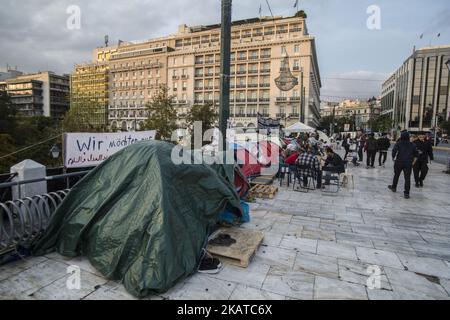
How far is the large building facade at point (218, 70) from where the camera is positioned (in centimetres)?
5772

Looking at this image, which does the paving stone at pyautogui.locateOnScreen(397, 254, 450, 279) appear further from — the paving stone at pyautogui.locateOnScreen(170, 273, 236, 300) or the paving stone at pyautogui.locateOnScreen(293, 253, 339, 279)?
the paving stone at pyautogui.locateOnScreen(170, 273, 236, 300)

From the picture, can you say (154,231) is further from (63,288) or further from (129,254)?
(63,288)

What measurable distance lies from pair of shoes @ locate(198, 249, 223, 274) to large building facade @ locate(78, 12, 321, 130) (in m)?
51.2

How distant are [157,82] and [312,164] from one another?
7127 cm

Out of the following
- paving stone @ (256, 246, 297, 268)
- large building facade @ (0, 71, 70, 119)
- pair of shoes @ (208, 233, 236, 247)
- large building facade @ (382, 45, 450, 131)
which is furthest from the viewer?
large building facade @ (0, 71, 70, 119)

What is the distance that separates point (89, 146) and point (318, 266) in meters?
5.03

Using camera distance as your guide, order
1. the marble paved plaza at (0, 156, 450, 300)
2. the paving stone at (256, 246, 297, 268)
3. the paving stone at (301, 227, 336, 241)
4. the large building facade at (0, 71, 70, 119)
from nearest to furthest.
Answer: the marble paved plaza at (0, 156, 450, 300), the paving stone at (256, 246, 297, 268), the paving stone at (301, 227, 336, 241), the large building facade at (0, 71, 70, 119)

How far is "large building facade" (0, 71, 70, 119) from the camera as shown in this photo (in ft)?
309

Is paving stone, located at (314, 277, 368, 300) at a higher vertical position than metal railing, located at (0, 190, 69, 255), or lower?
lower

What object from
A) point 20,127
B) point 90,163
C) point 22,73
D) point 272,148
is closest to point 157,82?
point 20,127

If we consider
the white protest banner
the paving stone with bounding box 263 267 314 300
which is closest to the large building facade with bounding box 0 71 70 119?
the white protest banner

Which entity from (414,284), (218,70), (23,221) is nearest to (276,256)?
(414,284)
